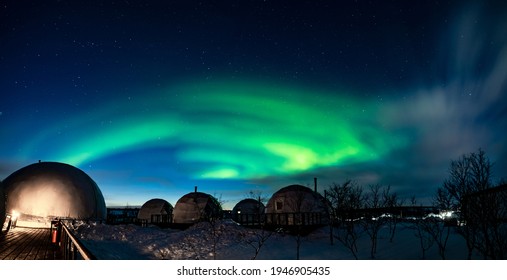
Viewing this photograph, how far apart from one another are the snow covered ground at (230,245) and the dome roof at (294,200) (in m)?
5.15

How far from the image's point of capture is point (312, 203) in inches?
1129

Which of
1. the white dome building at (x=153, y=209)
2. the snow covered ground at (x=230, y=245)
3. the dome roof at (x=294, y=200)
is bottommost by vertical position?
the snow covered ground at (x=230, y=245)

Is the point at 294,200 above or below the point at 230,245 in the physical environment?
above

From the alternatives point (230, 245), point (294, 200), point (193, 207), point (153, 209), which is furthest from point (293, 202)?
point (153, 209)


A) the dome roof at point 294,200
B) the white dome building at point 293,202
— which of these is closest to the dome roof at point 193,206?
the dome roof at point 294,200

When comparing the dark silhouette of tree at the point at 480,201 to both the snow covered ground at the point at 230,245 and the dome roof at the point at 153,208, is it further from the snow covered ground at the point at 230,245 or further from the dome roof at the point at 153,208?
the dome roof at the point at 153,208

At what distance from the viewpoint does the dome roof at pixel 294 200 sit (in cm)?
2817

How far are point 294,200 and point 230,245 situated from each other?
10.1m

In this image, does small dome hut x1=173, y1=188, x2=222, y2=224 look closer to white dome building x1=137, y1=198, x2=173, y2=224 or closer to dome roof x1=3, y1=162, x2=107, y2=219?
white dome building x1=137, y1=198, x2=173, y2=224

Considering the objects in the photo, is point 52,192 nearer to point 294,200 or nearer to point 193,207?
point 193,207

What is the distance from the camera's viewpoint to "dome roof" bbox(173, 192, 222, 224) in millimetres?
39125

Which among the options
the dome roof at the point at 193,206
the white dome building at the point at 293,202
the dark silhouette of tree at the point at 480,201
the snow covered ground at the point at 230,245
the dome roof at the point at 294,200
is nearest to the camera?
the dark silhouette of tree at the point at 480,201

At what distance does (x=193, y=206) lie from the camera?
39.8 meters
